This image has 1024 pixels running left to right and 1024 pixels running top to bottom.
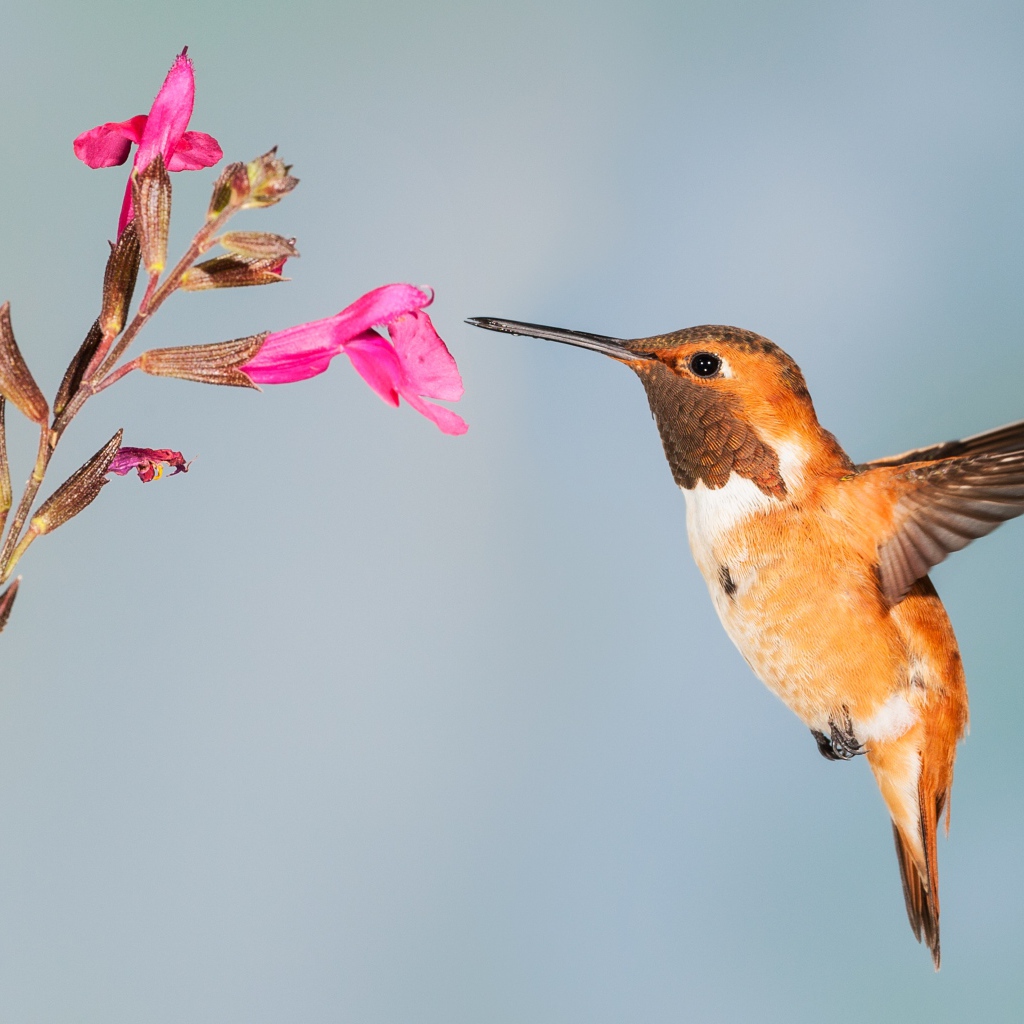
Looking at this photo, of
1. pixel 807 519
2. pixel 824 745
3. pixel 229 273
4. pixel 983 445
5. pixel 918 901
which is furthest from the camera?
pixel 918 901

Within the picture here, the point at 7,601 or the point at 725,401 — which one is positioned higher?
the point at 725,401

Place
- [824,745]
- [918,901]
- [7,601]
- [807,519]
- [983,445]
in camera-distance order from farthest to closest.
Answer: [918,901] < [824,745] < [807,519] < [983,445] < [7,601]

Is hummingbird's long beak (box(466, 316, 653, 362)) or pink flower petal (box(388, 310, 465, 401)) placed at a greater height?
hummingbird's long beak (box(466, 316, 653, 362))

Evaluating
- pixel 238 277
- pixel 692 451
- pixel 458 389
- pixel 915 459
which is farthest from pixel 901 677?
pixel 238 277

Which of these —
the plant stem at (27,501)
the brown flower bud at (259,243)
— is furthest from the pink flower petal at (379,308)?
the plant stem at (27,501)

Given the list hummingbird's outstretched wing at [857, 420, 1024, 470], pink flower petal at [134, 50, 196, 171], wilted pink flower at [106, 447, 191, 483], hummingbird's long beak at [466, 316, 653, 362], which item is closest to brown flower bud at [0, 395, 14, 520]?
wilted pink flower at [106, 447, 191, 483]

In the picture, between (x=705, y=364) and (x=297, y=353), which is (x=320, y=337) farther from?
(x=705, y=364)

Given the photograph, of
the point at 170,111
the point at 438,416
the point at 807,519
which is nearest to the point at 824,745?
the point at 807,519

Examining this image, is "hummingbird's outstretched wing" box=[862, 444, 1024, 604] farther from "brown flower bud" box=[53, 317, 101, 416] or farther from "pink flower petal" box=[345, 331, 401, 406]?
"brown flower bud" box=[53, 317, 101, 416]

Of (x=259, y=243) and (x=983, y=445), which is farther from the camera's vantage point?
(x=983, y=445)
